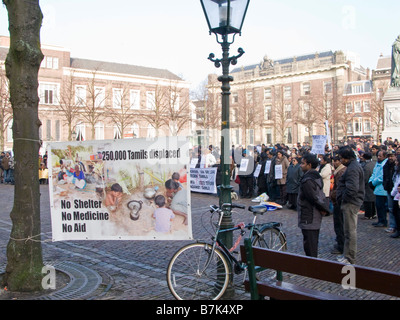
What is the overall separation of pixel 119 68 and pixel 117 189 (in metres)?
52.5

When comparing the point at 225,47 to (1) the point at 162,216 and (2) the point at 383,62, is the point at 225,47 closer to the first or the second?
(1) the point at 162,216

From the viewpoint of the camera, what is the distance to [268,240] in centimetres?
573

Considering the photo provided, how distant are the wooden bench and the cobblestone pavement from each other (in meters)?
1.28

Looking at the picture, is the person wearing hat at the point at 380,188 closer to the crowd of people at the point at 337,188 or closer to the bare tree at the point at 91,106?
the crowd of people at the point at 337,188

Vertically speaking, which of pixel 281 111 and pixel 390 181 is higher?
pixel 281 111

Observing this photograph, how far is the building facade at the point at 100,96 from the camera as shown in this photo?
45316 mm

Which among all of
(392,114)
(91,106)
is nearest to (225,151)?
(392,114)

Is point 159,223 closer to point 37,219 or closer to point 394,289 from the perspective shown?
point 37,219

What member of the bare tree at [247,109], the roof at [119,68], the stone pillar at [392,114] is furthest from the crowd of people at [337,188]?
the roof at [119,68]

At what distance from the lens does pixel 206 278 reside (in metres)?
4.69

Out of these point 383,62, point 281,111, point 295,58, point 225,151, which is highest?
point 295,58

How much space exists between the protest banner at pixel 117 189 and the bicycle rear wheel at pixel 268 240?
1.06 meters

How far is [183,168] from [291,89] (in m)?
61.1
